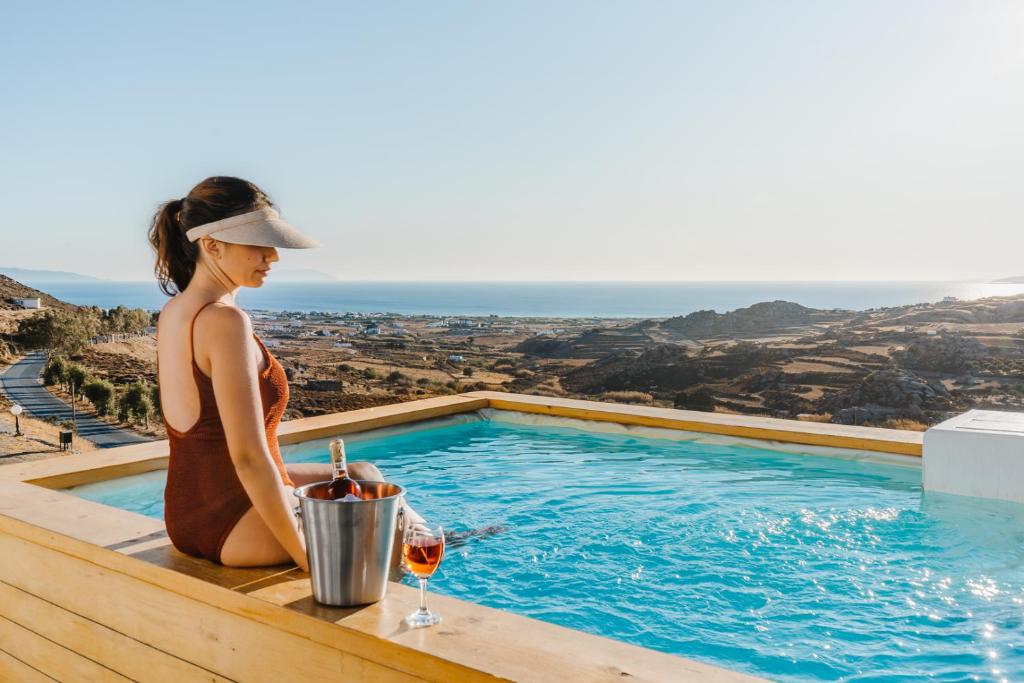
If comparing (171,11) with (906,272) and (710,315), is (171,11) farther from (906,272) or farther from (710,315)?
(906,272)

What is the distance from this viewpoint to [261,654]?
1597mm

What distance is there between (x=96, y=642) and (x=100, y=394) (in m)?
20.4

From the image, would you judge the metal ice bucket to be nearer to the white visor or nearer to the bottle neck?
the bottle neck

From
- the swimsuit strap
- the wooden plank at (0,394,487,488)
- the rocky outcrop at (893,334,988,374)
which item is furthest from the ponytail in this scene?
the rocky outcrop at (893,334,988,374)

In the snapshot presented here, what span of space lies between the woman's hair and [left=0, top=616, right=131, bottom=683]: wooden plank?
98cm

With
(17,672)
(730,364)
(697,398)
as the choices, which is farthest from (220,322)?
(730,364)

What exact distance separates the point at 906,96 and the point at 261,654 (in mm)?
13998

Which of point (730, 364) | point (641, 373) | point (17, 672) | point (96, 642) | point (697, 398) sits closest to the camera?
point (96, 642)

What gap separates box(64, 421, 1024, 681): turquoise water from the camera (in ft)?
6.98

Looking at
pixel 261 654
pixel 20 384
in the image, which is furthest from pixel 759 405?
pixel 20 384

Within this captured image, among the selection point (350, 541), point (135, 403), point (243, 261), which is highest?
Result: point (243, 261)

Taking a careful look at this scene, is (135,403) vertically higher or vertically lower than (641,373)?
lower

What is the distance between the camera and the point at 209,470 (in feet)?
5.57

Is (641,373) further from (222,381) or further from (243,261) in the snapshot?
(222,381)
